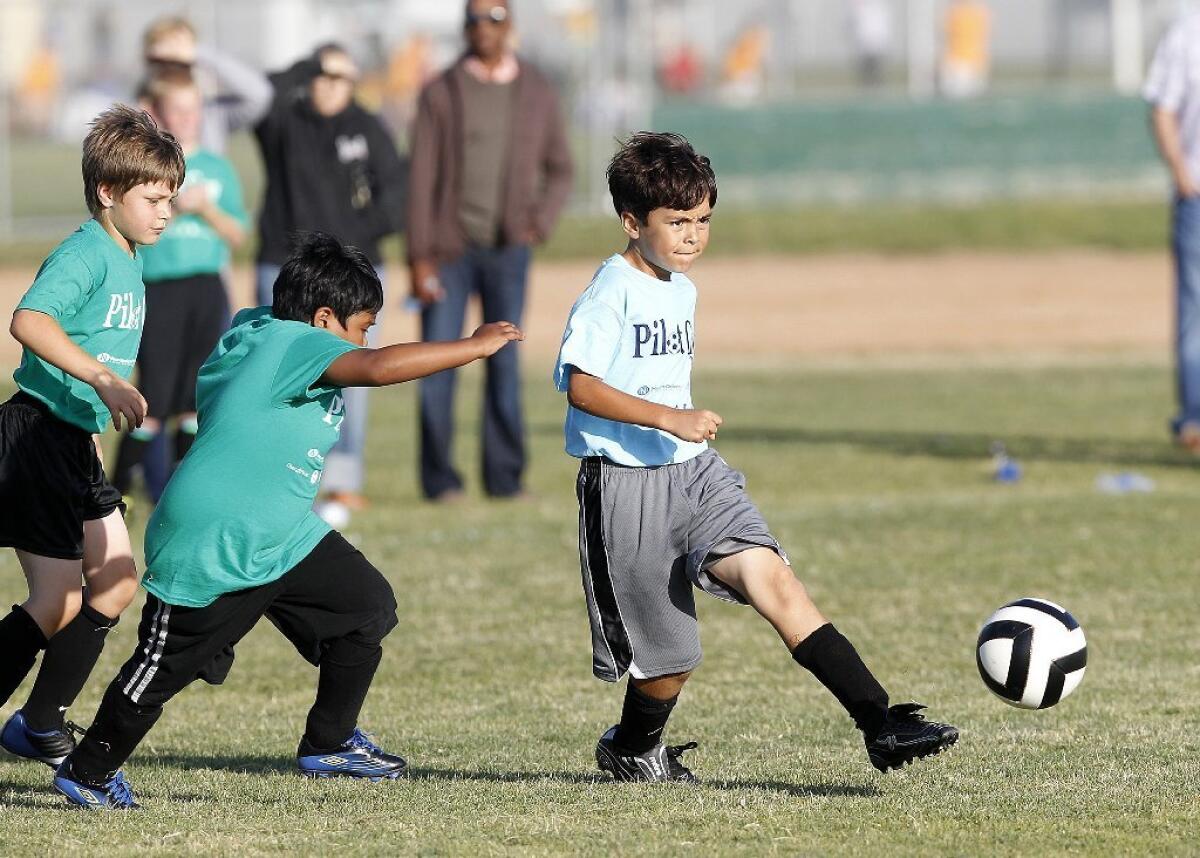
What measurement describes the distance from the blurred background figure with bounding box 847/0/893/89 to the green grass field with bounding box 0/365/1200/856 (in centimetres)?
1937

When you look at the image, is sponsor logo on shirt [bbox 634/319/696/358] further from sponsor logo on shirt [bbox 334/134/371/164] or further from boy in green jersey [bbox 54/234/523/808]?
sponsor logo on shirt [bbox 334/134/371/164]

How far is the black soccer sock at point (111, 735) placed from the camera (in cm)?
509

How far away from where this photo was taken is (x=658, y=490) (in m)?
5.25

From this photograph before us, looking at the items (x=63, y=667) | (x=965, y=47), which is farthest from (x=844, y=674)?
(x=965, y=47)

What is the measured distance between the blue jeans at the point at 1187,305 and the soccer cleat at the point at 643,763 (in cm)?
735

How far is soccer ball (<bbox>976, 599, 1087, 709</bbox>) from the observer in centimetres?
545

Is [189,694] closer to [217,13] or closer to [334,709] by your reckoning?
[334,709]

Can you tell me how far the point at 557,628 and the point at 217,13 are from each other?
26421 millimetres

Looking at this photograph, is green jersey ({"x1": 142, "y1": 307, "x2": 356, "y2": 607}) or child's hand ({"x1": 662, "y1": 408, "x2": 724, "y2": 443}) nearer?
child's hand ({"x1": 662, "y1": 408, "x2": 724, "y2": 443})

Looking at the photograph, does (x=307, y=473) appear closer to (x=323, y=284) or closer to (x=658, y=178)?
(x=323, y=284)

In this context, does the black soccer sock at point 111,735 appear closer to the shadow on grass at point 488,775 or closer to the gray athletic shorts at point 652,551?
the shadow on grass at point 488,775

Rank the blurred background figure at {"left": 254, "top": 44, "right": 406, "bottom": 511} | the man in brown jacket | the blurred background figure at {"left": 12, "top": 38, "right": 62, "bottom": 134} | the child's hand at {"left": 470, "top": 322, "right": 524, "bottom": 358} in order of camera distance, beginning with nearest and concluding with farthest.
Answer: the child's hand at {"left": 470, "top": 322, "right": 524, "bottom": 358}
the blurred background figure at {"left": 254, "top": 44, "right": 406, "bottom": 511}
the man in brown jacket
the blurred background figure at {"left": 12, "top": 38, "right": 62, "bottom": 134}

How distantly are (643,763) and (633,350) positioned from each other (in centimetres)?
114

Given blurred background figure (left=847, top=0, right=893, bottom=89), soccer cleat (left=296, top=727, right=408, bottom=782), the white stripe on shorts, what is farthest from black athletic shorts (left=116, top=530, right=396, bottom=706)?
blurred background figure (left=847, top=0, right=893, bottom=89)
